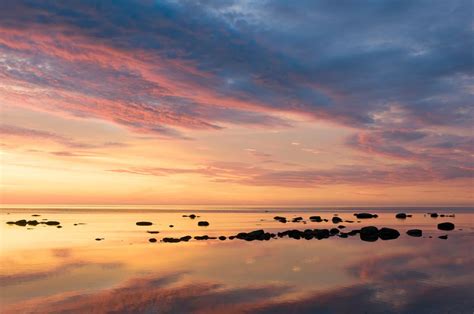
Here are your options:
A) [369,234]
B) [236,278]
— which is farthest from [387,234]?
[236,278]

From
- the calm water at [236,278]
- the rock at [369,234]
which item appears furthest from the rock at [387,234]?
the calm water at [236,278]

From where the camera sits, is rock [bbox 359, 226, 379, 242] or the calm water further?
rock [bbox 359, 226, 379, 242]

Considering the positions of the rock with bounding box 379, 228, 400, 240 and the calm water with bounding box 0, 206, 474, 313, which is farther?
the rock with bounding box 379, 228, 400, 240

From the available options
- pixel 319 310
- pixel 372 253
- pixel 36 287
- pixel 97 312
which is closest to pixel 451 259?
pixel 372 253

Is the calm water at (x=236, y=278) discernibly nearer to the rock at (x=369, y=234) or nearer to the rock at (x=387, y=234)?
the rock at (x=369, y=234)

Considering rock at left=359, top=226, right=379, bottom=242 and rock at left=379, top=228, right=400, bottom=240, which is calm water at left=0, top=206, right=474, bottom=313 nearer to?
rock at left=359, top=226, right=379, bottom=242

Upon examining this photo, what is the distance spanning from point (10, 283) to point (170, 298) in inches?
452

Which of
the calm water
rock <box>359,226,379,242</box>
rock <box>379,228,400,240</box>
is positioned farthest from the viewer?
rock <box>379,228,400,240</box>

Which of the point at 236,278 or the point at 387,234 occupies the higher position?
the point at 387,234

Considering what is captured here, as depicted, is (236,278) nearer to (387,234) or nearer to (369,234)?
(369,234)

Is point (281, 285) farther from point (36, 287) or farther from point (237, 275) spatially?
point (36, 287)

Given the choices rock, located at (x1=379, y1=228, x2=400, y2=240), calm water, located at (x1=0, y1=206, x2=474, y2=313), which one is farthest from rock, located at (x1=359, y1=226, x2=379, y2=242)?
calm water, located at (x1=0, y1=206, x2=474, y2=313)

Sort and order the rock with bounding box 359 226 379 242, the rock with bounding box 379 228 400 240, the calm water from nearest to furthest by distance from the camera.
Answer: the calm water
the rock with bounding box 359 226 379 242
the rock with bounding box 379 228 400 240

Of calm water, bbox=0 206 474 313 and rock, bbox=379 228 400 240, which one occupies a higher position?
rock, bbox=379 228 400 240
